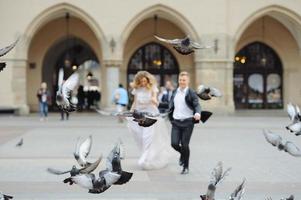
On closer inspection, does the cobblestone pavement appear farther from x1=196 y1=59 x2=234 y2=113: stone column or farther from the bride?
x1=196 y1=59 x2=234 y2=113: stone column

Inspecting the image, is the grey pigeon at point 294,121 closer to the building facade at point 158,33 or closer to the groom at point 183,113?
the groom at point 183,113

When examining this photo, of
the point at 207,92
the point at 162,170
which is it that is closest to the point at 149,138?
the point at 162,170

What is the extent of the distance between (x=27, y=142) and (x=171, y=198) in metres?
7.87

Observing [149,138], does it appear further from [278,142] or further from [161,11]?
[161,11]

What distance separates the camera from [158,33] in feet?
100.0

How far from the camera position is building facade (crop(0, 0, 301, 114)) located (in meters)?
26.5

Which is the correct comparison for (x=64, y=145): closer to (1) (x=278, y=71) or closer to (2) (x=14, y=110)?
(2) (x=14, y=110)

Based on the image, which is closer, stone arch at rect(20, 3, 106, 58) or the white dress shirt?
the white dress shirt

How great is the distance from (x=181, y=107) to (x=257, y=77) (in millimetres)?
23091

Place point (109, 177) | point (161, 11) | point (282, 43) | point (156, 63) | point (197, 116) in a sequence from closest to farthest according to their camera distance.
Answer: point (109, 177) → point (197, 116) → point (161, 11) → point (282, 43) → point (156, 63)

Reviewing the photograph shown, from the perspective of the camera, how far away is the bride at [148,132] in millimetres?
10352

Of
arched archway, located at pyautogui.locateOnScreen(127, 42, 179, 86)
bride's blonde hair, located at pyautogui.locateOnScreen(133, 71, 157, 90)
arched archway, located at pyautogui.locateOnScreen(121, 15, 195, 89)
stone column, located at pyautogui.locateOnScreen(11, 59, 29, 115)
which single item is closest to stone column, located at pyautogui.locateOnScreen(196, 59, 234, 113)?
arched archway, located at pyautogui.locateOnScreen(121, 15, 195, 89)

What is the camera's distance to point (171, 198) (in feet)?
25.2

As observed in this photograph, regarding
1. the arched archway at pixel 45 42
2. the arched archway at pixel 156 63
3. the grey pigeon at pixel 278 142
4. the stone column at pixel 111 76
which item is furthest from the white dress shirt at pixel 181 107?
the arched archway at pixel 156 63
